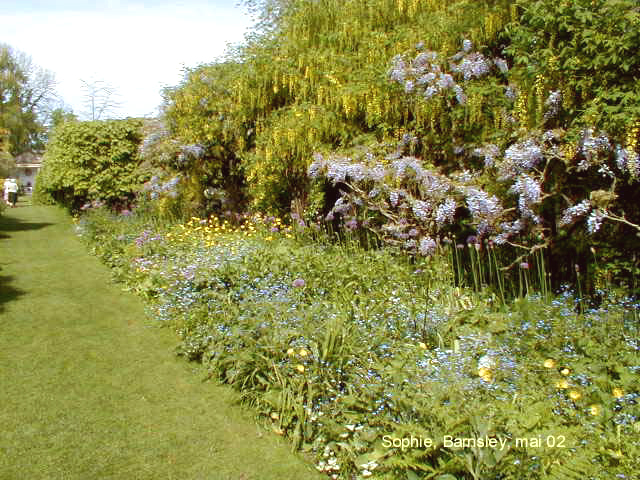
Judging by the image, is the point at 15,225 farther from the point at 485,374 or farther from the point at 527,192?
the point at 485,374

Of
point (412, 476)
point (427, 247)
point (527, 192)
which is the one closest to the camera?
point (412, 476)

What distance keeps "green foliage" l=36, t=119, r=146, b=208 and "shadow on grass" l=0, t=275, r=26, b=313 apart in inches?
218

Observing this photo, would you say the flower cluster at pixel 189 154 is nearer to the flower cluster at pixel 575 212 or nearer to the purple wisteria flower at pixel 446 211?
the purple wisteria flower at pixel 446 211

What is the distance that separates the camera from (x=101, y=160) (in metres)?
13.6

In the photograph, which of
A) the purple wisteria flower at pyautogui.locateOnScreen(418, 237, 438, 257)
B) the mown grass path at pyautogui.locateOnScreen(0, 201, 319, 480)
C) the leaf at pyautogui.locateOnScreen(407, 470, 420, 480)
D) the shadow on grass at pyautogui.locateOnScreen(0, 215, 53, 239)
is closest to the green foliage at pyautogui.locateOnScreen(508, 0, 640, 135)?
the purple wisteria flower at pyautogui.locateOnScreen(418, 237, 438, 257)

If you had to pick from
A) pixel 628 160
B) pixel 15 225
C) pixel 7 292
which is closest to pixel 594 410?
pixel 628 160

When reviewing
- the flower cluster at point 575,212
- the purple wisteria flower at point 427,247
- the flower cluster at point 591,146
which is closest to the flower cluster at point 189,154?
the purple wisteria flower at point 427,247

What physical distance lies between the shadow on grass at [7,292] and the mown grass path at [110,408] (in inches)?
2.2

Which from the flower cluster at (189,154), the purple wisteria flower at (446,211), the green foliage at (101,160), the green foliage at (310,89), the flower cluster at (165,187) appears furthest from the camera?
the green foliage at (101,160)

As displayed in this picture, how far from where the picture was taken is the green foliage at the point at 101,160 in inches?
536

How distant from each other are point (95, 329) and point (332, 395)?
3160 millimetres

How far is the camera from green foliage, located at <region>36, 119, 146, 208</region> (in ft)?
44.7

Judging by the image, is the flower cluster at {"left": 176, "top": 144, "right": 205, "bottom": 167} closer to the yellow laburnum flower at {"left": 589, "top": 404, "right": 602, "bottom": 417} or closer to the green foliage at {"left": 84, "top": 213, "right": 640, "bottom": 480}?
the green foliage at {"left": 84, "top": 213, "right": 640, "bottom": 480}

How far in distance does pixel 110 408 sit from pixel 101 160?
10.5 metres
